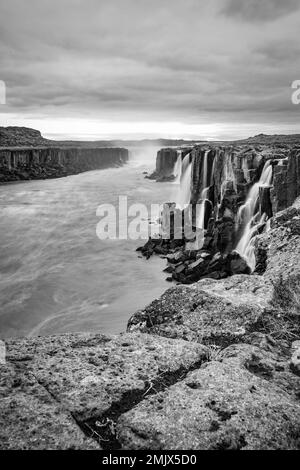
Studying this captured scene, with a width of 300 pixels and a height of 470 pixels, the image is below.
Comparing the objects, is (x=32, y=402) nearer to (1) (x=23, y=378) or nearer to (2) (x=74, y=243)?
(1) (x=23, y=378)

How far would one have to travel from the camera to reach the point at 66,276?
24.5 meters

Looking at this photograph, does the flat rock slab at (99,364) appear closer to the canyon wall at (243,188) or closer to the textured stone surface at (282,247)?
the textured stone surface at (282,247)

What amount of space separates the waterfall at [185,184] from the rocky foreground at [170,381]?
4103 centimetres

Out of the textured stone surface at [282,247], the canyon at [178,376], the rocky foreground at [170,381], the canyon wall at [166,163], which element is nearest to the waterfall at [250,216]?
the textured stone surface at [282,247]

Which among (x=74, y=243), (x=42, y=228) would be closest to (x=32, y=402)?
(x=74, y=243)

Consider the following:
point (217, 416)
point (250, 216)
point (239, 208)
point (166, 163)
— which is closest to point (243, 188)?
point (239, 208)

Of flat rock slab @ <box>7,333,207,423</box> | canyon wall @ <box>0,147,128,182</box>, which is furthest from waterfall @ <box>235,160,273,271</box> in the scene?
canyon wall @ <box>0,147,128,182</box>

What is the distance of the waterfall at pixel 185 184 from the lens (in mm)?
47781

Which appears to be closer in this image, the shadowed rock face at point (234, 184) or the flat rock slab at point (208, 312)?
the flat rock slab at point (208, 312)

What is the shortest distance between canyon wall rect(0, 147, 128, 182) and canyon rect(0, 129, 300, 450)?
85.4 m

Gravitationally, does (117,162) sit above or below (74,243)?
above

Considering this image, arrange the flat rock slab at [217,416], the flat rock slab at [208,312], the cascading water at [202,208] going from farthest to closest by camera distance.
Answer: the cascading water at [202,208]
the flat rock slab at [208,312]
the flat rock slab at [217,416]
